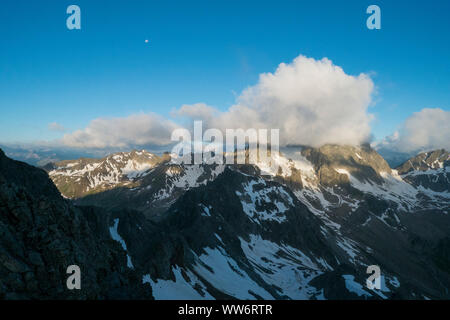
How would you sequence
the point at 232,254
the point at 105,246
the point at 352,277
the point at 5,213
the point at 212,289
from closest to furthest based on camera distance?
the point at 5,213 → the point at 105,246 → the point at 212,289 → the point at 352,277 → the point at 232,254

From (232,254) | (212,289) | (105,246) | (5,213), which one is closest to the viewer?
(5,213)

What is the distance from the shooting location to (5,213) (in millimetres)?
29812

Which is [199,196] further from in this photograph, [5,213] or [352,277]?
[5,213]

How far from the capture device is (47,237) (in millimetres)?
31281

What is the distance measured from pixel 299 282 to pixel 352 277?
72.0ft
